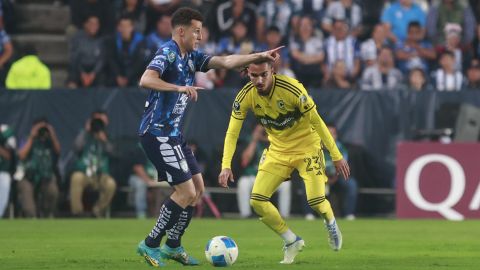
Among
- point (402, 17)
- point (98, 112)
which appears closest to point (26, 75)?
point (98, 112)

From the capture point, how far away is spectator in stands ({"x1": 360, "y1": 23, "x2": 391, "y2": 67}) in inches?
967

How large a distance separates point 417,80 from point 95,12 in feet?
21.8

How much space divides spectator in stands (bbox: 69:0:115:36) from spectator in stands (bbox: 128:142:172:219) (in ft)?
11.1

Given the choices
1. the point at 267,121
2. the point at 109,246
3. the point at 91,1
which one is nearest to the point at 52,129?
the point at 91,1

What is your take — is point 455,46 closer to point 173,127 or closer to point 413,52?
point 413,52

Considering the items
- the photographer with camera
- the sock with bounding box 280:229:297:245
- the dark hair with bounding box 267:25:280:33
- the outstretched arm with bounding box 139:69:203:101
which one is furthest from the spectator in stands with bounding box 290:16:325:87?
the outstretched arm with bounding box 139:69:203:101

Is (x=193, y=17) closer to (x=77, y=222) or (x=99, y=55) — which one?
(x=77, y=222)

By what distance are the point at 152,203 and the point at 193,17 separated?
1133 centimetres

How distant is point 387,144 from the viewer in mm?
23250

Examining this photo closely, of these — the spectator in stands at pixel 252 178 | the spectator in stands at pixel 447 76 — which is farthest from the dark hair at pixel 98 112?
the spectator in stands at pixel 447 76

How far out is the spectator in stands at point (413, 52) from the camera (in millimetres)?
24656

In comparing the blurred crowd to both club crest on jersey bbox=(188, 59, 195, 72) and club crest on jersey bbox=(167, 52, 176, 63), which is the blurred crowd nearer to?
club crest on jersey bbox=(188, 59, 195, 72)

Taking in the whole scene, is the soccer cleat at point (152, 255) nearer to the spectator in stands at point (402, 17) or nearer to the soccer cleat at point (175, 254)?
the soccer cleat at point (175, 254)

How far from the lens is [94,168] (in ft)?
75.4
